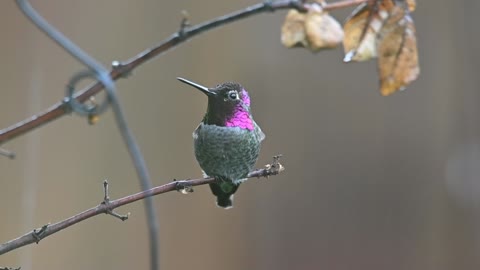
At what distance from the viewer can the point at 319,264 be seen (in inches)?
68.6

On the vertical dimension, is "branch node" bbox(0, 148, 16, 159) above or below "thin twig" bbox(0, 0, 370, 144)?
below

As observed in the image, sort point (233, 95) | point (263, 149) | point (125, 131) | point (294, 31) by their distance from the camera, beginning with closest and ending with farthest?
point (125, 131) → point (294, 31) → point (233, 95) → point (263, 149)

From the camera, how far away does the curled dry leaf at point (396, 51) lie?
0.37m

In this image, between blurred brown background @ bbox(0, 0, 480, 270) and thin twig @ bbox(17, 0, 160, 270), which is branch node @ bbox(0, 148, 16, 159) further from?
blurred brown background @ bbox(0, 0, 480, 270)

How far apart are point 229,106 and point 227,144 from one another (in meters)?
0.05

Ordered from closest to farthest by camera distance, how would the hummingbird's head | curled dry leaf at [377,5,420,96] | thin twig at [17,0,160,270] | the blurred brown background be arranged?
thin twig at [17,0,160,270], curled dry leaf at [377,5,420,96], the hummingbird's head, the blurred brown background

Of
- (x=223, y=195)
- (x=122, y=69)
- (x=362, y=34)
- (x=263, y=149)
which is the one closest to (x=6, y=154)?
(x=122, y=69)

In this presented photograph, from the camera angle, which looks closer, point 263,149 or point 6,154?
point 6,154

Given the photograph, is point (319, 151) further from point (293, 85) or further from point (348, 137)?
point (293, 85)

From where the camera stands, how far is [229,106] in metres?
0.71

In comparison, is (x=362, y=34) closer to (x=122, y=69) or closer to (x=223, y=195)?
(x=122, y=69)

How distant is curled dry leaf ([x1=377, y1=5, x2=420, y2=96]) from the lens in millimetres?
369

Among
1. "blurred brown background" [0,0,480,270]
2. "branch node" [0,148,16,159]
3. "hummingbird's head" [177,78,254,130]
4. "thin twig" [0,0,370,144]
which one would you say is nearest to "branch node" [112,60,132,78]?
"thin twig" [0,0,370,144]

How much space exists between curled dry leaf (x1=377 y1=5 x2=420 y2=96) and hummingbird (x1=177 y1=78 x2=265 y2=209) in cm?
34
